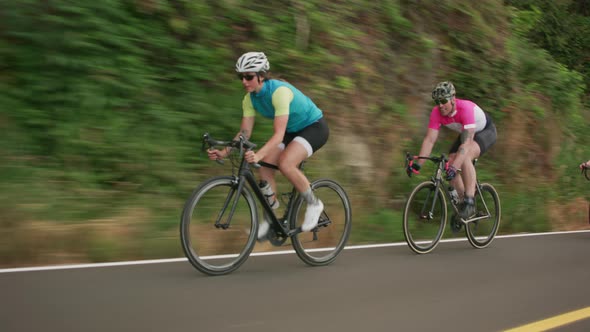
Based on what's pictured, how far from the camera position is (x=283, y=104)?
5688 millimetres

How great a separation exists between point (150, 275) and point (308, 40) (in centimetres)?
566

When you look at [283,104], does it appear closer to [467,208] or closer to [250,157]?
[250,157]

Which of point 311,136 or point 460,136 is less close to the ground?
point 311,136

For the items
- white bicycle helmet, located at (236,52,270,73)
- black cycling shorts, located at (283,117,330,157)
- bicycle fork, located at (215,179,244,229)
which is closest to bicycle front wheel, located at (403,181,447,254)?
black cycling shorts, located at (283,117,330,157)

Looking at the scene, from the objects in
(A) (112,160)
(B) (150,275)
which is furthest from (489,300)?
(A) (112,160)

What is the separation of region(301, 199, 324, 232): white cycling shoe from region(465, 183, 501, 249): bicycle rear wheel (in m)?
2.90

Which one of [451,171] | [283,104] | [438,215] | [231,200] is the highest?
[283,104]

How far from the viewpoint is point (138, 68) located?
26.2 feet

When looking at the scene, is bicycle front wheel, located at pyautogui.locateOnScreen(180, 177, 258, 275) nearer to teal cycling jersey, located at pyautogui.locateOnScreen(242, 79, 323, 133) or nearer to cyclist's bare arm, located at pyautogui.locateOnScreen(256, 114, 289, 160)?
cyclist's bare arm, located at pyautogui.locateOnScreen(256, 114, 289, 160)

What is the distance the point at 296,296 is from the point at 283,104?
168cm

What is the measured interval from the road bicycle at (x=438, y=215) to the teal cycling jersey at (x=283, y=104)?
1813mm

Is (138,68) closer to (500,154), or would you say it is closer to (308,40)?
(308,40)

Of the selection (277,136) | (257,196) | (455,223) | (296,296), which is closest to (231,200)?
(257,196)

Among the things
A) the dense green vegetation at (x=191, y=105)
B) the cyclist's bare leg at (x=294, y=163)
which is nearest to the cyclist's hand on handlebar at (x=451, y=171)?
the dense green vegetation at (x=191, y=105)
